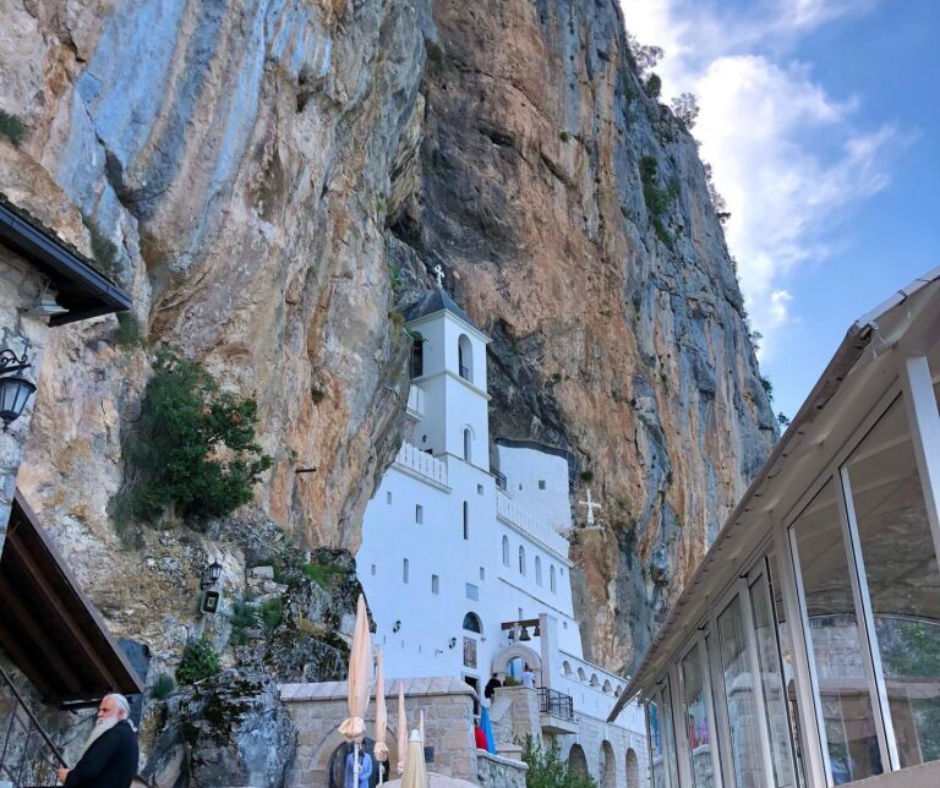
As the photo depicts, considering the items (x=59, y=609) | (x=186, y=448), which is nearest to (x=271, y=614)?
(x=186, y=448)

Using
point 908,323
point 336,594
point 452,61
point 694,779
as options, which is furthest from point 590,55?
point 908,323

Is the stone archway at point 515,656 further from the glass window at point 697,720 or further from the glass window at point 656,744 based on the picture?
the glass window at point 697,720

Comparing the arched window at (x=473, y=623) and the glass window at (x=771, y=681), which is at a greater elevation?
the arched window at (x=473, y=623)

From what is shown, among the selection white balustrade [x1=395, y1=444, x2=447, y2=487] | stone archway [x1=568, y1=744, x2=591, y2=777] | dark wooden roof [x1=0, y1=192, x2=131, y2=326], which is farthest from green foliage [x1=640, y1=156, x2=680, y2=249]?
dark wooden roof [x1=0, y1=192, x2=131, y2=326]

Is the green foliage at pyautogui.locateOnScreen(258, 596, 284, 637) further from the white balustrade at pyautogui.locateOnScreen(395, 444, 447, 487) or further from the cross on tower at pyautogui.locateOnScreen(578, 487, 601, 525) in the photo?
the cross on tower at pyautogui.locateOnScreen(578, 487, 601, 525)

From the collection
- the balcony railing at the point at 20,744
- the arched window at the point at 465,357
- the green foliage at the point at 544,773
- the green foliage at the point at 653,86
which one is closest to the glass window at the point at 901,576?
the balcony railing at the point at 20,744

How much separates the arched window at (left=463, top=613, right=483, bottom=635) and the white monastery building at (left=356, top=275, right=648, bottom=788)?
0.13 ft

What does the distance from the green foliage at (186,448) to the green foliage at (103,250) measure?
2158 mm

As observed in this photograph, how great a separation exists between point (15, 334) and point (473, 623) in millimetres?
26116

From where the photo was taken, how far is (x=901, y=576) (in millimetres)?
4281

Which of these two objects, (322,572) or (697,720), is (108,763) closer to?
(697,720)

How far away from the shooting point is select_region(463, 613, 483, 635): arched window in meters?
31.1

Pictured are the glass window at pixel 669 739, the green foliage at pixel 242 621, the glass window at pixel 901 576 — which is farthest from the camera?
the green foliage at pixel 242 621

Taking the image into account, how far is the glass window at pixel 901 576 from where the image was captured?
3902mm
